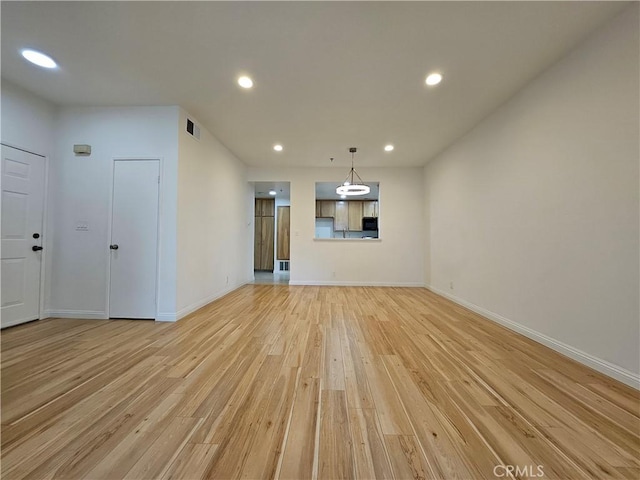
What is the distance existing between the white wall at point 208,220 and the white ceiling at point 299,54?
73cm

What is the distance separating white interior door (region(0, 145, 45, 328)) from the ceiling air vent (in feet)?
5.98

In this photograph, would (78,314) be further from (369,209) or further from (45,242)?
(369,209)

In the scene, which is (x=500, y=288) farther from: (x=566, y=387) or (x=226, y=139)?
(x=226, y=139)

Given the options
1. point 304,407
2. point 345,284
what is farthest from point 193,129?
point 345,284

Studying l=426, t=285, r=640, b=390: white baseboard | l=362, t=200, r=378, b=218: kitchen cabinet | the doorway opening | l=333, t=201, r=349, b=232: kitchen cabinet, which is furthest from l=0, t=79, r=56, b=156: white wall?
l=362, t=200, r=378, b=218: kitchen cabinet

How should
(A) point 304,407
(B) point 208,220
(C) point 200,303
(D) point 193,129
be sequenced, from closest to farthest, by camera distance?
(A) point 304,407 < (D) point 193,129 < (C) point 200,303 < (B) point 208,220

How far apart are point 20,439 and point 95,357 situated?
1.02 metres

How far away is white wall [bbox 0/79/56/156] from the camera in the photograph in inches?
109

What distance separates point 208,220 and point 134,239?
1.08m

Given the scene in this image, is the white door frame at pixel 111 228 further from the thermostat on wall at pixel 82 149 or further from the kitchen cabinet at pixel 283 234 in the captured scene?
the kitchen cabinet at pixel 283 234

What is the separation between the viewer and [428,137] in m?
4.18

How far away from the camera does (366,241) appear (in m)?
5.96

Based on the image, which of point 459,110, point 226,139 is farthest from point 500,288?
point 226,139

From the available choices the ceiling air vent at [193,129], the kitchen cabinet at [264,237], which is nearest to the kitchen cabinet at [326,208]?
the kitchen cabinet at [264,237]
